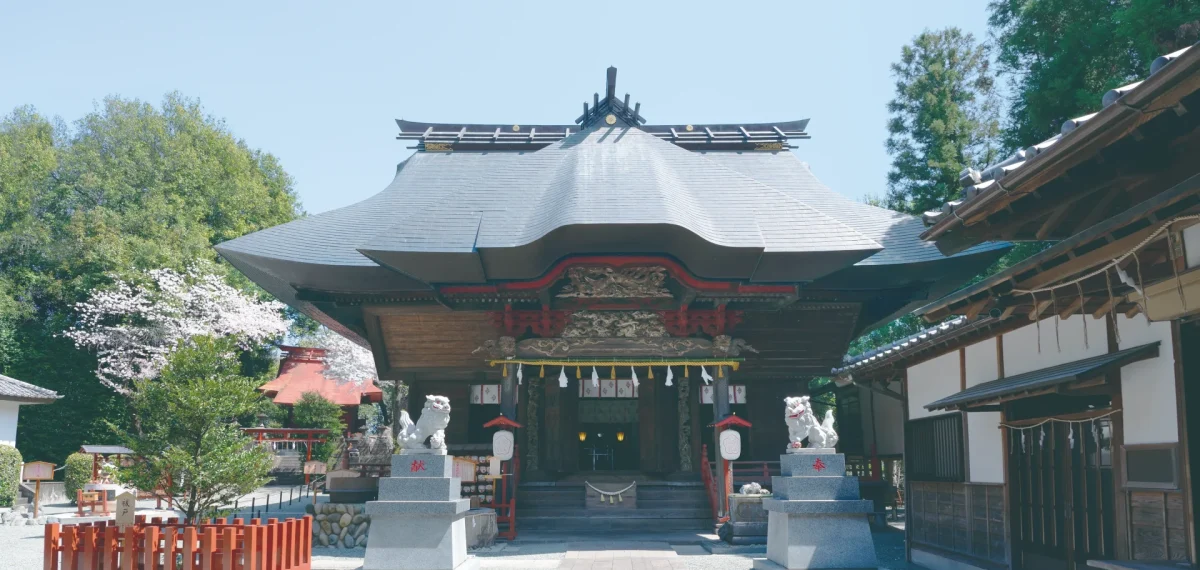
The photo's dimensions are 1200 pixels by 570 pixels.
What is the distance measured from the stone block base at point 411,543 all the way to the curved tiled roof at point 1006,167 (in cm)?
654

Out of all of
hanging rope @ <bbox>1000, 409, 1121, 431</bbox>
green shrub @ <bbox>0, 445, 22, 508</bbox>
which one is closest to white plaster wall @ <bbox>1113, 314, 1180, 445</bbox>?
hanging rope @ <bbox>1000, 409, 1121, 431</bbox>

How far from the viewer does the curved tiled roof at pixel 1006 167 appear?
4953 millimetres

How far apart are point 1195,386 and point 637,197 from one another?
10.3m

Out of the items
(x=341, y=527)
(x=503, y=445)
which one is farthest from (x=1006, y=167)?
(x=341, y=527)

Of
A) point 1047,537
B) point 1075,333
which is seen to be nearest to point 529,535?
point 1047,537

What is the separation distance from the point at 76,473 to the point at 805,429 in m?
21.4

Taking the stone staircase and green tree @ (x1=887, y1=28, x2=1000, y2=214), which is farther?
green tree @ (x1=887, y1=28, x2=1000, y2=214)

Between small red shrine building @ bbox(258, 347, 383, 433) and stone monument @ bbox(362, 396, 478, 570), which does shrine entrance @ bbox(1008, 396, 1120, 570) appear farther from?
small red shrine building @ bbox(258, 347, 383, 433)

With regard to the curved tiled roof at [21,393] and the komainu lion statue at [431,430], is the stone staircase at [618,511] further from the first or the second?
the curved tiled roof at [21,393]

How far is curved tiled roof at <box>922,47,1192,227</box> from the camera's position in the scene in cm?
495

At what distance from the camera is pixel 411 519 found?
10.5 m

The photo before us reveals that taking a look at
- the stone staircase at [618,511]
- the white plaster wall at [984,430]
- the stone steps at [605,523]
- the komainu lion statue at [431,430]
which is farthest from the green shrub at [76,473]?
the white plaster wall at [984,430]

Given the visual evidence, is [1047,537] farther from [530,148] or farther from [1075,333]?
[530,148]

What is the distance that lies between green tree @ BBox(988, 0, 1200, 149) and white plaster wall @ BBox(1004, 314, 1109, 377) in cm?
661
